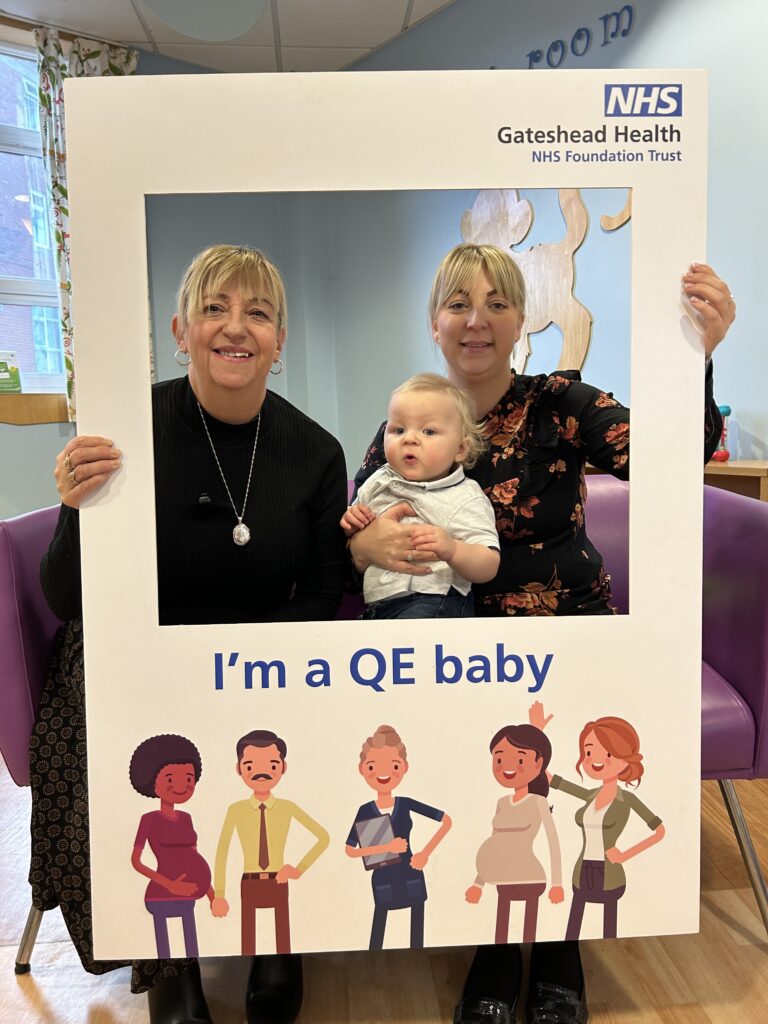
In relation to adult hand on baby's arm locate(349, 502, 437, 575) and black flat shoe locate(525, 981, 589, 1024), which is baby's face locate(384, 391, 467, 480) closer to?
adult hand on baby's arm locate(349, 502, 437, 575)

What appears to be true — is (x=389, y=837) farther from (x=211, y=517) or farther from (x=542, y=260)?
(x=542, y=260)

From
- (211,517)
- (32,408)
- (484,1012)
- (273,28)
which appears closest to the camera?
(211,517)

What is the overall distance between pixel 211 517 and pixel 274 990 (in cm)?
78

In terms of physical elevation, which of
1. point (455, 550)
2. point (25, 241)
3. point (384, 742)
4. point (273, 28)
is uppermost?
point (273, 28)

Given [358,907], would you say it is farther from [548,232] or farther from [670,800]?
[548,232]

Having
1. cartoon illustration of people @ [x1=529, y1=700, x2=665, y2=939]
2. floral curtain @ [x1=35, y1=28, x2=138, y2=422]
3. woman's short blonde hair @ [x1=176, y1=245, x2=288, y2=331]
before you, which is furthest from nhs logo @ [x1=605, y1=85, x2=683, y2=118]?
floral curtain @ [x1=35, y1=28, x2=138, y2=422]

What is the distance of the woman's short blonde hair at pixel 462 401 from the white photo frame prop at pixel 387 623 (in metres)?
0.23

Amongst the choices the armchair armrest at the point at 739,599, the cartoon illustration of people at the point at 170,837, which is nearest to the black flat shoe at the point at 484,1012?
the cartoon illustration of people at the point at 170,837

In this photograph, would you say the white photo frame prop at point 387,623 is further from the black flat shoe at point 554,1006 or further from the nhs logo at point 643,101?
→ the black flat shoe at point 554,1006

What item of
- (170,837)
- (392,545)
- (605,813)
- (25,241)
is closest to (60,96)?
(25,241)

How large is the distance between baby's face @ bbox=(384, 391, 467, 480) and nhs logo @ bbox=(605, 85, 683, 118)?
0.42 m

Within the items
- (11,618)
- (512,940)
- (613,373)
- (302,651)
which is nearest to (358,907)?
(512,940)

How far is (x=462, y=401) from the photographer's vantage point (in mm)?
1105

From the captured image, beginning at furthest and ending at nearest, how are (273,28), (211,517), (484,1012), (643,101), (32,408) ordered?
(32,408) < (273,28) < (484,1012) < (211,517) < (643,101)
